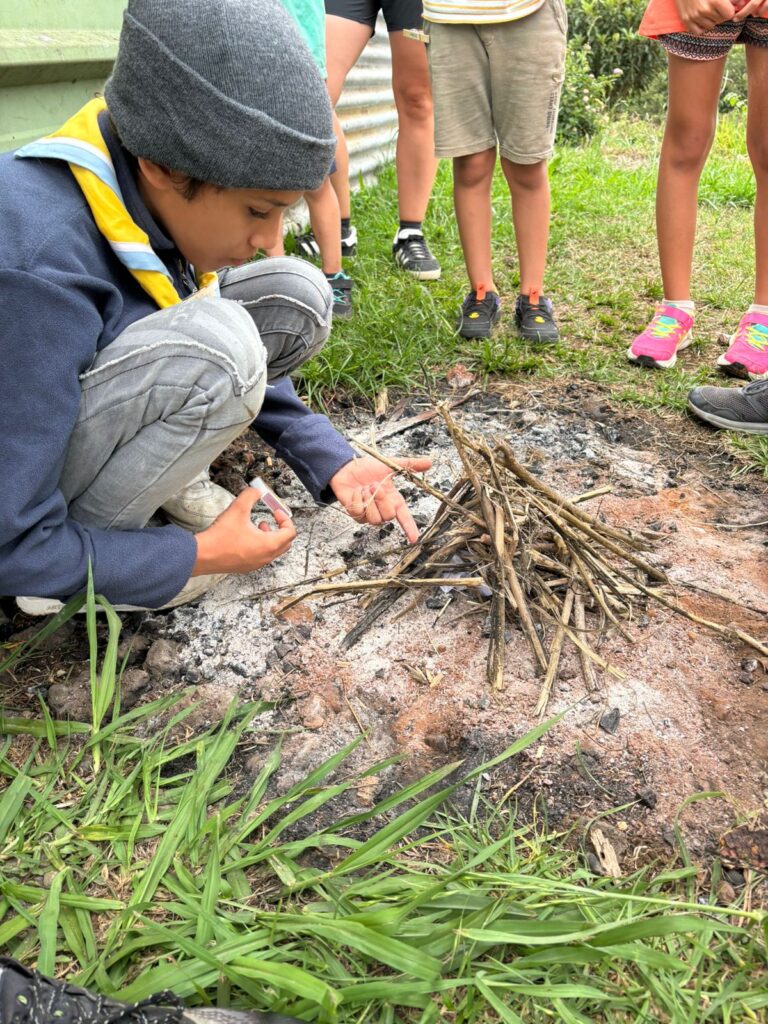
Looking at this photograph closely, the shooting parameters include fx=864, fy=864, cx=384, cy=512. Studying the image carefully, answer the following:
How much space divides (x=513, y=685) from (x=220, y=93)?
125cm

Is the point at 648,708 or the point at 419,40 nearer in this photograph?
the point at 648,708

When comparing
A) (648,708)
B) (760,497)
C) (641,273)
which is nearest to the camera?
(648,708)

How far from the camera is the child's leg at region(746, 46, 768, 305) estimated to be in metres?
2.90

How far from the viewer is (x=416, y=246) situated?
4066mm

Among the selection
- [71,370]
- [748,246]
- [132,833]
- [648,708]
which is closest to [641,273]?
[748,246]

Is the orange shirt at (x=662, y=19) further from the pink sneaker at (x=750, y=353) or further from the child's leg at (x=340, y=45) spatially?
the child's leg at (x=340, y=45)

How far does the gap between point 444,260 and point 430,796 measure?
10.7ft

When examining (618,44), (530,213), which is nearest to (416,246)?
(530,213)

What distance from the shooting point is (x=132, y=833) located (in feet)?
4.80

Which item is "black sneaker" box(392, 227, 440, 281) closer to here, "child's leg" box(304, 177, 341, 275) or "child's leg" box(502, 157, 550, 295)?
"child's leg" box(304, 177, 341, 275)

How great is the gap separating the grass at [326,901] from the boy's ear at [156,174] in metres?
0.85

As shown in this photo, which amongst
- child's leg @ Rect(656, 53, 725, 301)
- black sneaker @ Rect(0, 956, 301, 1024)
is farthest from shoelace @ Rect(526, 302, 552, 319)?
black sneaker @ Rect(0, 956, 301, 1024)

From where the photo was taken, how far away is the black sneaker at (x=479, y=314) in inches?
133

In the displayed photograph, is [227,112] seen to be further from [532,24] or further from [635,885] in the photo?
[532,24]
